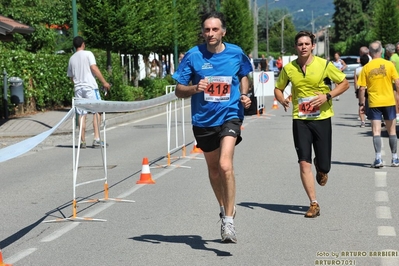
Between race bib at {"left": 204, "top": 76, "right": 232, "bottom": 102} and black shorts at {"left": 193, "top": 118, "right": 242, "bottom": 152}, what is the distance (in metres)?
0.24

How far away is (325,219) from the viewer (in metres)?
8.82

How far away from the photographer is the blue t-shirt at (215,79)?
7.54 m

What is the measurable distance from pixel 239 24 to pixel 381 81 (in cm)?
4543

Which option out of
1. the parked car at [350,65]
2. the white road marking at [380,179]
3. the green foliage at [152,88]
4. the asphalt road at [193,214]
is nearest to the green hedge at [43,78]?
the green foliage at [152,88]

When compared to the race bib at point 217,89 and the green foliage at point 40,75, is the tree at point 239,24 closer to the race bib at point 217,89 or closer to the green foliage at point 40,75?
the green foliage at point 40,75

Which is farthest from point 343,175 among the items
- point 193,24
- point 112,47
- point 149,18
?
Answer: point 193,24

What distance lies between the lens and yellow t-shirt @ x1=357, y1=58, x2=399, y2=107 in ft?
42.3

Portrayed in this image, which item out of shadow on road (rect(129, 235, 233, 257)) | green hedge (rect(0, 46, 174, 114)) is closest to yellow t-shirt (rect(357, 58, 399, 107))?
shadow on road (rect(129, 235, 233, 257))

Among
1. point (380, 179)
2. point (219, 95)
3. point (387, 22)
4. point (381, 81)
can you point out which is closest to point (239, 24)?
point (387, 22)

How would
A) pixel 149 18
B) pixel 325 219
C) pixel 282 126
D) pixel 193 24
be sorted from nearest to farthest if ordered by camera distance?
pixel 325 219 → pixel 282 126 → pixel 149 18 → pixel 193 24

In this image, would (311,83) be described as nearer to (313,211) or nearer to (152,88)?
(313,211)

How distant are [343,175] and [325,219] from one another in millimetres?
3611

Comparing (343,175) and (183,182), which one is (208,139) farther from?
(343,175)

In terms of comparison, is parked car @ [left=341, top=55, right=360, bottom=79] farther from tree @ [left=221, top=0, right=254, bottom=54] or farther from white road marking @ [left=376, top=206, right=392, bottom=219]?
white road marking @ [left=376, top=206, right=392, bottom=219]
